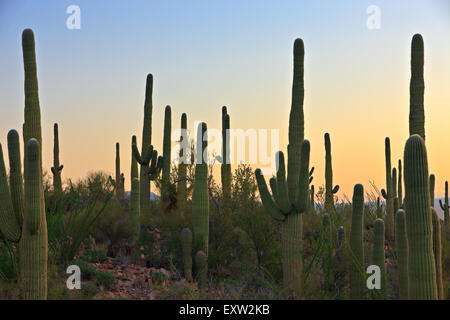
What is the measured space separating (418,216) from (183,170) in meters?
12.7

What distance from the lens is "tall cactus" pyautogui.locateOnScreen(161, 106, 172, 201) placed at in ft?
60.0

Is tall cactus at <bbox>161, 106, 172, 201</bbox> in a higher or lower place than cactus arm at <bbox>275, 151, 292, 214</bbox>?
higher

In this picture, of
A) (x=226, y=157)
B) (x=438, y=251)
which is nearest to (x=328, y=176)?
(x=226, y=157)

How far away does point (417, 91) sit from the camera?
891 centimetres

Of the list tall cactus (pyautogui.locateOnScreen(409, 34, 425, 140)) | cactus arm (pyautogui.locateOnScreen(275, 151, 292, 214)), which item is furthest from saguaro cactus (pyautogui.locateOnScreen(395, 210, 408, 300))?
cactus arm (pyautogui.locateOnScreen(275, 151, 292, 214))

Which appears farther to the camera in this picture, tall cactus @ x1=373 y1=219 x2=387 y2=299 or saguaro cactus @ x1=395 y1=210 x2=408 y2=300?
tall cactus @ x1=373 y1=219 x2=387 y2=299

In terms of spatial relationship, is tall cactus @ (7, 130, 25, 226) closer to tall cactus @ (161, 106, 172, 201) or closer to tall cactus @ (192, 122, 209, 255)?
tall cactus @ (192, 122, 209, 255)

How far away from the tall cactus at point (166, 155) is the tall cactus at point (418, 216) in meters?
12.2

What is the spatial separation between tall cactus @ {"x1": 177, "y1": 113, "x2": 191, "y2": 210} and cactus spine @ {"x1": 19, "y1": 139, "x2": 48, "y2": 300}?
26.7 feet

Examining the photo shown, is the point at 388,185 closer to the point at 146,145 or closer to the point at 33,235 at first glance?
the point at 146,145

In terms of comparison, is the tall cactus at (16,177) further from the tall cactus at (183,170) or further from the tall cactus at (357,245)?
the tall cactus at (183,170)

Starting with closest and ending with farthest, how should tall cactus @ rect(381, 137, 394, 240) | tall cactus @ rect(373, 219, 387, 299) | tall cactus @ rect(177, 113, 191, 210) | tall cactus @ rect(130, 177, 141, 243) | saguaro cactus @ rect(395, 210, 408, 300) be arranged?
saguaro cactus @ rect(395, 210, 408, 300) < tall cactus @ rect(373, 219, 387, 299) < tall cactus @ rect(130, 177, 141, 243) < tall cactus @ rect(177, 113, 191, 210) < tall cactus @ rect(381, 137, 394, 240)
